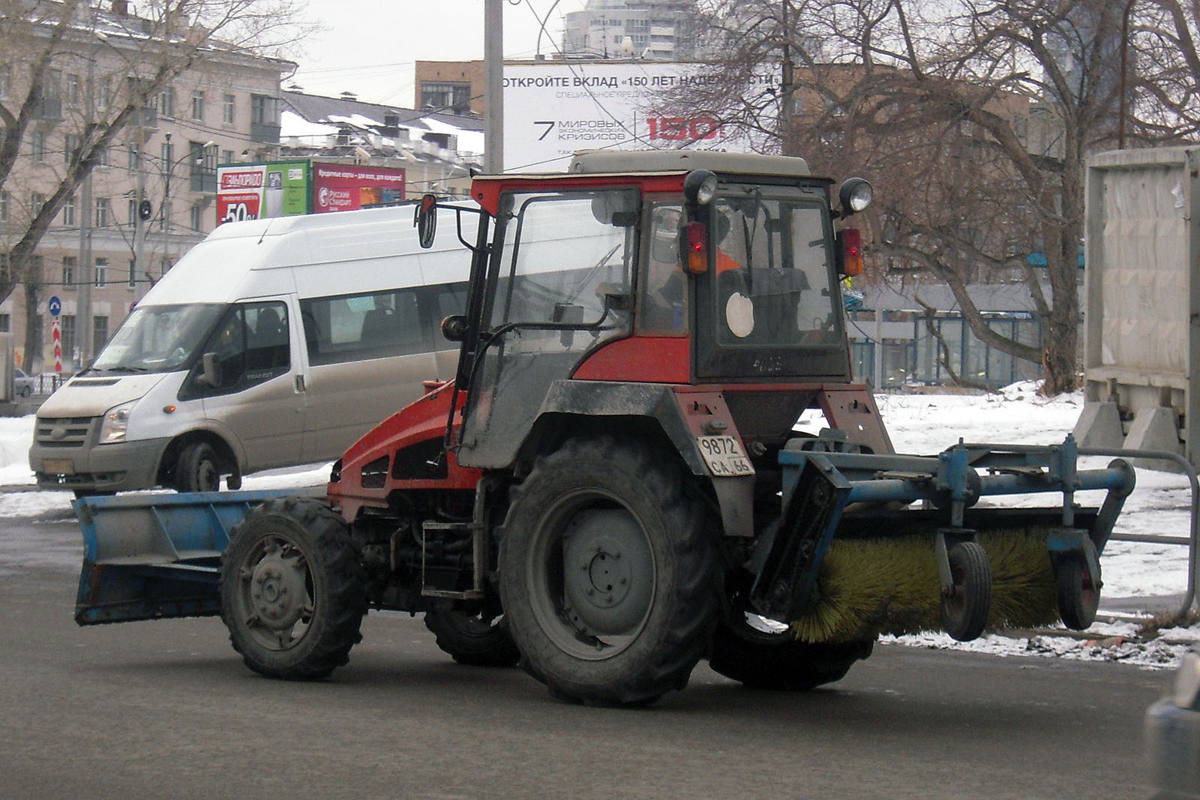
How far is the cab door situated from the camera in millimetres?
18266

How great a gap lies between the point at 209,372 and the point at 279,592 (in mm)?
10027

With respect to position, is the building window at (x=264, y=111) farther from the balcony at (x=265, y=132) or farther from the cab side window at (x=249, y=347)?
the cab side window at (x=249, y=347)

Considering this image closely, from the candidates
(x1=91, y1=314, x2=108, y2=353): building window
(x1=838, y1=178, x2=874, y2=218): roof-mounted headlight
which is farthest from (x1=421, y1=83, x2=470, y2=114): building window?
(x1=838, y1=178, x2=874, y2=218): roof-mounted headlight

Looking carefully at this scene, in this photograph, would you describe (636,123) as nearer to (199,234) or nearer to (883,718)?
(883,718)

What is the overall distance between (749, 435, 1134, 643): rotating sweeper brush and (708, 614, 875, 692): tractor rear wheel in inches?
38.5

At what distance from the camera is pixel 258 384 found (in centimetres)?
1847

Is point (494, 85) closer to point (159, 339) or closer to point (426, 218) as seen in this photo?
point (159, 339)

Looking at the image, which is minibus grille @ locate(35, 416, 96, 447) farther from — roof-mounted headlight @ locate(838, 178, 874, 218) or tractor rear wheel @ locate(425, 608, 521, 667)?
roof-mounted headlight @ locate(838, 178, 874, 218)

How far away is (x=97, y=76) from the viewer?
3194 cm

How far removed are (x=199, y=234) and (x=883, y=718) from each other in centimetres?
7853

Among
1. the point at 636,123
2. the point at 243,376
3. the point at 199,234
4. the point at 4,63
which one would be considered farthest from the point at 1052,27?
the point at 199,234

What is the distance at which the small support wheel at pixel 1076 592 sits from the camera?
7191mm

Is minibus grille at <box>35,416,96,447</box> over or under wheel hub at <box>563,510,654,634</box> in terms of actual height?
over

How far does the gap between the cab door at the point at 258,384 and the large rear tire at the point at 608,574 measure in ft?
36.2
